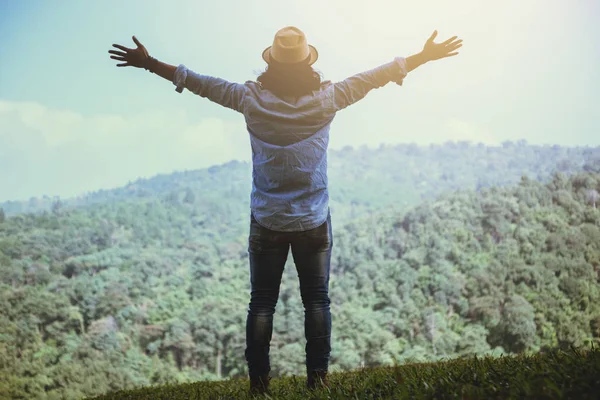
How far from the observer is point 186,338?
56875 mm

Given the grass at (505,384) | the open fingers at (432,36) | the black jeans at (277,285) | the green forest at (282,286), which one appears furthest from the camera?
the green forest at (282,286)

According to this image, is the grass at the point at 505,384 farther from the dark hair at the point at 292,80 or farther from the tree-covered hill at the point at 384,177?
the tree-covered hill at the point at 384,177

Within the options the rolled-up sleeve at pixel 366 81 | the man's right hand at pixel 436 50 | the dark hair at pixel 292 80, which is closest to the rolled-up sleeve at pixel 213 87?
the dark hair at pixel 292 80

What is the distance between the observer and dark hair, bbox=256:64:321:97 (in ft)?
8.81

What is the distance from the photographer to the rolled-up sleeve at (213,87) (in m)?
2.72

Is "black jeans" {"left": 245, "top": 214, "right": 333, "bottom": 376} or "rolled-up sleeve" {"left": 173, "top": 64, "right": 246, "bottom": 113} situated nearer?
"black jeans" {"left": 245, "top": 214, "right": 333, "bottom": 376}

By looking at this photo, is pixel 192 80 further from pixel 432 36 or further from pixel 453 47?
pixel 453 47

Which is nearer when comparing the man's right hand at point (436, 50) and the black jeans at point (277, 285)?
the black jeans at point (277, 285)

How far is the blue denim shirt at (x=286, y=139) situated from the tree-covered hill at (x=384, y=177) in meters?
86.7

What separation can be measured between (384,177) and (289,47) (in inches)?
4334

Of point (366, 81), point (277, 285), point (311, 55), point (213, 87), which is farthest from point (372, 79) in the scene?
point (277, 285)

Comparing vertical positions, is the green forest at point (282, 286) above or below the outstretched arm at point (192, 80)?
below

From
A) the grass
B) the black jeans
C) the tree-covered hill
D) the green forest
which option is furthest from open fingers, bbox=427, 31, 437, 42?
the tree-covered hill

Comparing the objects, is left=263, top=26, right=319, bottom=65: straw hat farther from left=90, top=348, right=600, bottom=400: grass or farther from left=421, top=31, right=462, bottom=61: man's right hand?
left=90, top=348, right=600, bottom=400: grass
